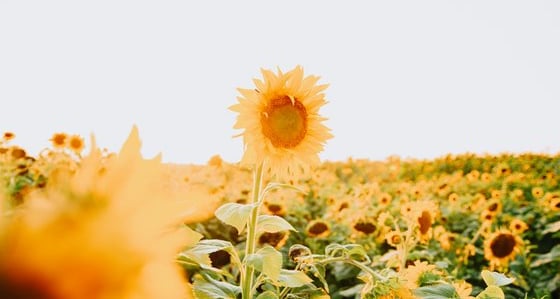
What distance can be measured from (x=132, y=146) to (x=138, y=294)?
9cm

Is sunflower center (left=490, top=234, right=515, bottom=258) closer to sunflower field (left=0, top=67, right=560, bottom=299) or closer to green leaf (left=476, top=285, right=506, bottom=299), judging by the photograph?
sunflower field (left=0, top=67, right=560, bottom=299)

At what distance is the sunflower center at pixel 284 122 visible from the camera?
1.83m

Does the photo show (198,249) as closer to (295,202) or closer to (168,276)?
(168,276)

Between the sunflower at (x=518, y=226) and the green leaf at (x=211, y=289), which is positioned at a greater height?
the sunflower at (x=518, y=226)

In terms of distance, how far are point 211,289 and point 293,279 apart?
7.4 inches

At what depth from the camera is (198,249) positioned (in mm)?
1299

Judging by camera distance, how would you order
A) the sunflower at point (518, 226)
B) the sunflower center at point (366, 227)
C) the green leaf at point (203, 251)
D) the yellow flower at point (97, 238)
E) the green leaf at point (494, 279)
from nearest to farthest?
the yellow flower at point (97, 238)
the green leaf at point (203, 251)
the green leaf at point (494, 279)
the sunflower center at point (366, 227)
the sunflower at point (518, 226)

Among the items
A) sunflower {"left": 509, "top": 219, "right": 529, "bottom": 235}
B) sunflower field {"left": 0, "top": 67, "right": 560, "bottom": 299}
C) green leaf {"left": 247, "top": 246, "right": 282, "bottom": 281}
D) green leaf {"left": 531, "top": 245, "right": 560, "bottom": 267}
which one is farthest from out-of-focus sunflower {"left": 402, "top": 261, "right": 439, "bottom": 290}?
sunflower {"left": 509, "top": 219, "right": 529, "bottom": 235}

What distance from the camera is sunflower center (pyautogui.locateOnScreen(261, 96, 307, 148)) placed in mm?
1826

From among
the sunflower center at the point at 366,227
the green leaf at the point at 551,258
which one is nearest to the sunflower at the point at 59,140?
the sunflower center at the point at 366,227

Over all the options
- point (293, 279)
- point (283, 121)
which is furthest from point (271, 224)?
point (283, 121)

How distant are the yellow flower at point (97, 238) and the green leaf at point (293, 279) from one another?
963mm

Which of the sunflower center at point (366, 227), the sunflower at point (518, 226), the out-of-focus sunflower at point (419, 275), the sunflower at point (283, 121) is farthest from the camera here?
the sunflower at point (518, 226)

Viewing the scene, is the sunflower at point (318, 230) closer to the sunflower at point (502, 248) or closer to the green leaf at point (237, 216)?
the sunflower at point (502, 248)
